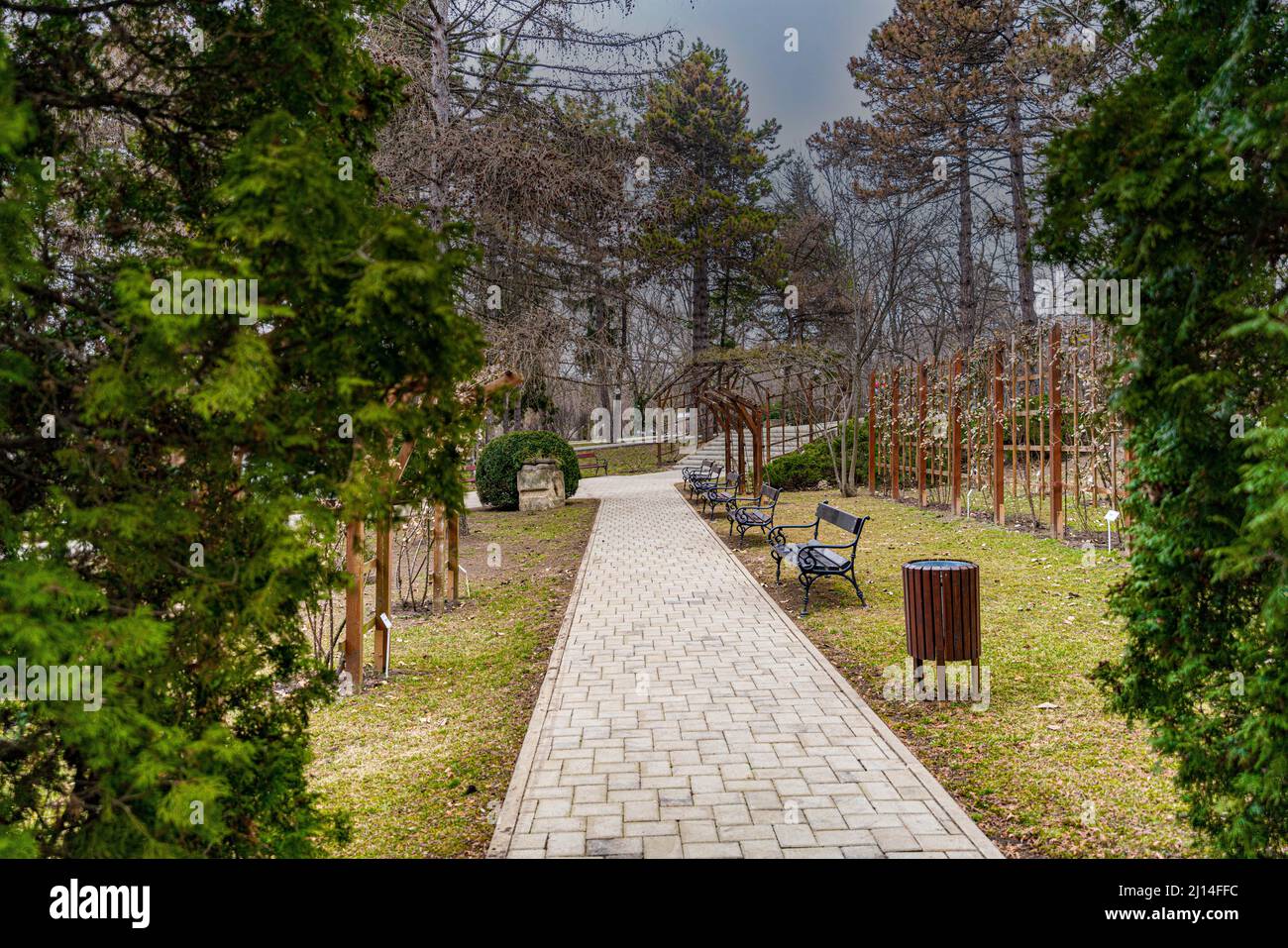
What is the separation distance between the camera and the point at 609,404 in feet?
128

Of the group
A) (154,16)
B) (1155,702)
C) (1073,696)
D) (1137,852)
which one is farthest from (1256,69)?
(1073,696)

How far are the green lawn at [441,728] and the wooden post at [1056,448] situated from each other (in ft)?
21.6

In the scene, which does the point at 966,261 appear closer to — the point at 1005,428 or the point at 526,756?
the point at 1005,428

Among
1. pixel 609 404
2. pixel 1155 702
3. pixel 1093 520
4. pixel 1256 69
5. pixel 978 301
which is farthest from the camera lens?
pixel 609 404

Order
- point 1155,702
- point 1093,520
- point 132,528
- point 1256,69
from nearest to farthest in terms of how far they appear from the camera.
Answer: point 132,528 < point 1256,69 < point 1155,702 < point 1093,520

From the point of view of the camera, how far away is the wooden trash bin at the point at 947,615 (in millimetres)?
5359

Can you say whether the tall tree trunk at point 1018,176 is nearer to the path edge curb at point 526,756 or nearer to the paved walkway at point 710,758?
the paved walkway at point 710,758

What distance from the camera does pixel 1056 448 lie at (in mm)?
10680

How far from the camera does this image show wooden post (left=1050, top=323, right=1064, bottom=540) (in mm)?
10695

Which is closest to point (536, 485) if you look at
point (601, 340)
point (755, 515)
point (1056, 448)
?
point (601, 340)

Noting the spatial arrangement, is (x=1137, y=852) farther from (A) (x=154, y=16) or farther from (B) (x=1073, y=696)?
(A) (x=154, y=16)

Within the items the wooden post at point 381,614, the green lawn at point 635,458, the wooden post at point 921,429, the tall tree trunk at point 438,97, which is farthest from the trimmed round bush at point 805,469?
the wooden post at point 381,614

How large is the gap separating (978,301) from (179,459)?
30.7 m

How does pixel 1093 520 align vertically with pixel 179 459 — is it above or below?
below
